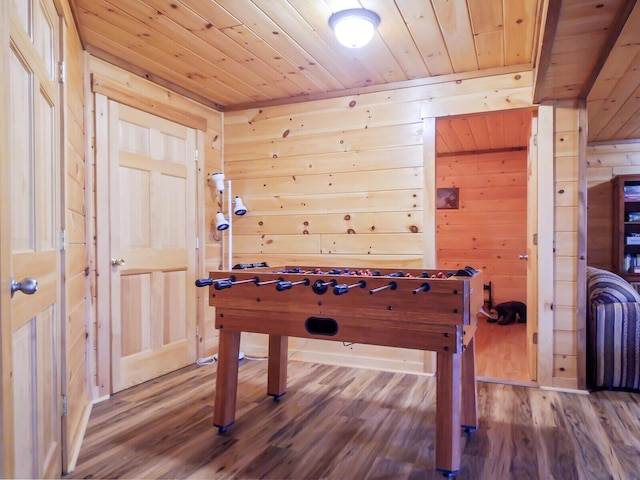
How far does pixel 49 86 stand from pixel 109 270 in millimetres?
1486

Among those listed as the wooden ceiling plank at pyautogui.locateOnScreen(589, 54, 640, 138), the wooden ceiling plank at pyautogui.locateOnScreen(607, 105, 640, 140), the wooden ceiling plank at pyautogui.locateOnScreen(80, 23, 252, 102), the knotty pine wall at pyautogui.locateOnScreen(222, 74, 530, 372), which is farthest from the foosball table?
the wooden ceiling plank at pyautogui.locateOnScreen(607, 105, 640, 140)

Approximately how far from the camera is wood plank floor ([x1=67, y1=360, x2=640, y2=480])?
75.6 inches

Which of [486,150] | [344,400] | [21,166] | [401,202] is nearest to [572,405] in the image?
[344,400]

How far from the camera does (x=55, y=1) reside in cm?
185

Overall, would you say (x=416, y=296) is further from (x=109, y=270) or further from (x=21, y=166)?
(x=109, y=270)

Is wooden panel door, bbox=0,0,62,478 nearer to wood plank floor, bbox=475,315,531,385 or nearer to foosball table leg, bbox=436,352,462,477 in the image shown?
foosball table leg, bbox=436,352,462,477

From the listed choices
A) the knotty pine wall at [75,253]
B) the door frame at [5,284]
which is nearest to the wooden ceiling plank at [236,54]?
the knotty pine wall at [75,253]

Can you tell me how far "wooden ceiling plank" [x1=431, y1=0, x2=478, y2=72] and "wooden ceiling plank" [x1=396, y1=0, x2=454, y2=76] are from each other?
0.03 meters

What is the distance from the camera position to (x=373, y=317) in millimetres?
2012

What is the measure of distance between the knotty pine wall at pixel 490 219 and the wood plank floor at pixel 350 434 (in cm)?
299

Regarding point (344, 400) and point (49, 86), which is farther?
point (344, 400)

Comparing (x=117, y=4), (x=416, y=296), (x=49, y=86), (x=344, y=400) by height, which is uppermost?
(x=117, y=4)

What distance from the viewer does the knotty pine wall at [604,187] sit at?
498 cm

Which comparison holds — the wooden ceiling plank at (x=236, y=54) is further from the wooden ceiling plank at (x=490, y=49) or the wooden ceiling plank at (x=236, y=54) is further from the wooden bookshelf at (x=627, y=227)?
the wooden bookshelf at (x=627, y=227)
